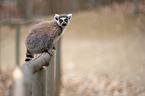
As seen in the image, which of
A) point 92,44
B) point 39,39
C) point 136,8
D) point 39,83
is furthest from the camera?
point 136,8

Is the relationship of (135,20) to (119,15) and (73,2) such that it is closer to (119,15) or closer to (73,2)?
(119,15)

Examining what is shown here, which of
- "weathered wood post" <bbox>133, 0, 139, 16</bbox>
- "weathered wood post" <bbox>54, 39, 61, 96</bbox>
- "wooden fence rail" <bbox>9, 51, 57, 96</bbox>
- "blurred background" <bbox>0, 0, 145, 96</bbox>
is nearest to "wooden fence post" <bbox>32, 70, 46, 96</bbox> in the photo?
"wooden fence rail" <bbox>9, 51, 57, 96</bbox>

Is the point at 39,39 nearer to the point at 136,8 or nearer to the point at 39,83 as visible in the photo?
the point at 39,83

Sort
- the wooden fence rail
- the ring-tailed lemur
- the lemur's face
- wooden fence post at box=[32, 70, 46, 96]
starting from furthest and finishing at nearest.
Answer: the lemur's face → the ring-tailed lemur → wooden fence post at box=[32, 70, 46, 96] → the wooden fence rail

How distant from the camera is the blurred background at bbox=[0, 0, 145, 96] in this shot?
209 inches

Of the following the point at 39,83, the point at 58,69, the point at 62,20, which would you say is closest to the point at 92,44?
the point at 58,69

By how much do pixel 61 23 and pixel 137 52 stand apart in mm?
5187

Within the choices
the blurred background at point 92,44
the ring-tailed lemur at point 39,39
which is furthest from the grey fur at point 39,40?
the blurred background at point 92,44

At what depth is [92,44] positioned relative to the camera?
856cm

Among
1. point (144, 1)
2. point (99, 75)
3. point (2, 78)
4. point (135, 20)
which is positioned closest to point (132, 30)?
point (135, 20)

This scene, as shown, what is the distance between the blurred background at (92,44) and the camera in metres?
5.32

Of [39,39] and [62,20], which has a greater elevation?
[62,20]

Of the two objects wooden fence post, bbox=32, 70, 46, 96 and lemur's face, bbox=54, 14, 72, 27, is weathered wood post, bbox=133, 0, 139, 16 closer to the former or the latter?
lemur's face, bbox=54, 14, 72, 27

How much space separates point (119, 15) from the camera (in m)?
10.4
